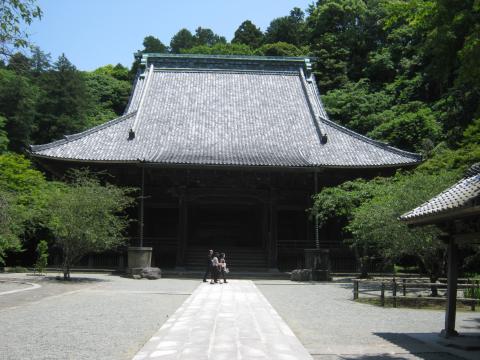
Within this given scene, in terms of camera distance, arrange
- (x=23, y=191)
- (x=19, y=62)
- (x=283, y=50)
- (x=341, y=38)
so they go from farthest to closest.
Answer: (x=283, y=50)
(x=341, y=38)
(x=23, y=191)
(x=19, y=62)

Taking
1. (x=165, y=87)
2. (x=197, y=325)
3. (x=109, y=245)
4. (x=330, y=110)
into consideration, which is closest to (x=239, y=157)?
(x=109, y=245)

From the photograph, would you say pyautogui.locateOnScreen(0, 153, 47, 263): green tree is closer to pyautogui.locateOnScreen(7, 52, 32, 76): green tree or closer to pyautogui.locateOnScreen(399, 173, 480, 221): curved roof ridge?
pyautogui.locateOnScreen(7, 52, 32, 76): green tree

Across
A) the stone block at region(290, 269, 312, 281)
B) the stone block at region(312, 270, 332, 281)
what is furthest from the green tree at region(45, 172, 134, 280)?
the stone block at region(312, 270, 332, 281)

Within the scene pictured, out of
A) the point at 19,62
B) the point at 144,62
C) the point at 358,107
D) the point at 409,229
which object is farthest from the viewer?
the point at 358,107

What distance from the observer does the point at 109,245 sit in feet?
66.7

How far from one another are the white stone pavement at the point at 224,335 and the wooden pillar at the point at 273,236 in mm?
11367

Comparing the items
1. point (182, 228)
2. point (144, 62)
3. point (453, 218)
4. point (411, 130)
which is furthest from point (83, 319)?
point (411, 130)

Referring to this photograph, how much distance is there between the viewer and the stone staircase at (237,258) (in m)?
25.0

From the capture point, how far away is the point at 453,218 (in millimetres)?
8531

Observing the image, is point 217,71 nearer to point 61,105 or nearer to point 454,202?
point 61,105

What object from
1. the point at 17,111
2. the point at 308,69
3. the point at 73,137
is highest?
the point at 308,69

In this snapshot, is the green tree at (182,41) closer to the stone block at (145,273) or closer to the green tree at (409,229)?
the stone block at (145,273)

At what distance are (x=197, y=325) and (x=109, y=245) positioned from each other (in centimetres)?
1165

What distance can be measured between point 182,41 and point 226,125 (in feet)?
178
